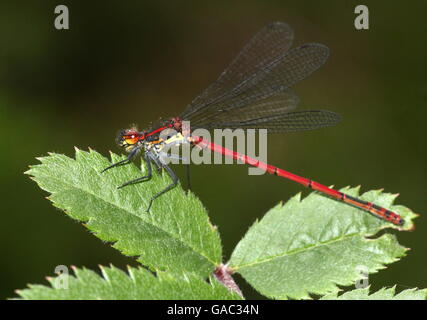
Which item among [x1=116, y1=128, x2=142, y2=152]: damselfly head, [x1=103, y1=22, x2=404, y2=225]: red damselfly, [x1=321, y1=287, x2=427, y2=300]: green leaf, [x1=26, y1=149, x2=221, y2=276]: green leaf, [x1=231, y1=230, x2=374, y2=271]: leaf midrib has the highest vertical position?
[x1=103, y1=22, x2=404, y2=225]: red damselfly

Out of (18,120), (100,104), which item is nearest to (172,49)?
(100,104)

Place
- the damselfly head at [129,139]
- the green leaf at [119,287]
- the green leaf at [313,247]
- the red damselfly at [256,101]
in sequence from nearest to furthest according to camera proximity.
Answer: the green leaf at [119,287]
the green leaf at [313,247]
the damselfly head at [129,139]
the red damselfly at [256,101]

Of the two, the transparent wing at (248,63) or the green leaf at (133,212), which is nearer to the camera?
the green leaf at (133,212)

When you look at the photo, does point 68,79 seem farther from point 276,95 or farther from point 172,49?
point 276,95

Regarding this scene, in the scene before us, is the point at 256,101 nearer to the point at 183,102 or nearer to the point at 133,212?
the point at 133,212

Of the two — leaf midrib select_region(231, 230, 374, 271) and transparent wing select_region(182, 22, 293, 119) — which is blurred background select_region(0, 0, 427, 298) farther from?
leaf midrib select_region(231, 230, 374, 271)

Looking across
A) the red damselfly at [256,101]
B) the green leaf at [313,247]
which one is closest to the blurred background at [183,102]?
the red damselfly at [256,101]

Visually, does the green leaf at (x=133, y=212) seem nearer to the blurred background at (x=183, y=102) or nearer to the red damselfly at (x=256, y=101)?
the red damselfly at (x=256, y=101)

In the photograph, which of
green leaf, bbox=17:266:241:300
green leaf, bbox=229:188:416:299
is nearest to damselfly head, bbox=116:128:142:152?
green leaf, bbox=229:188:416:299
